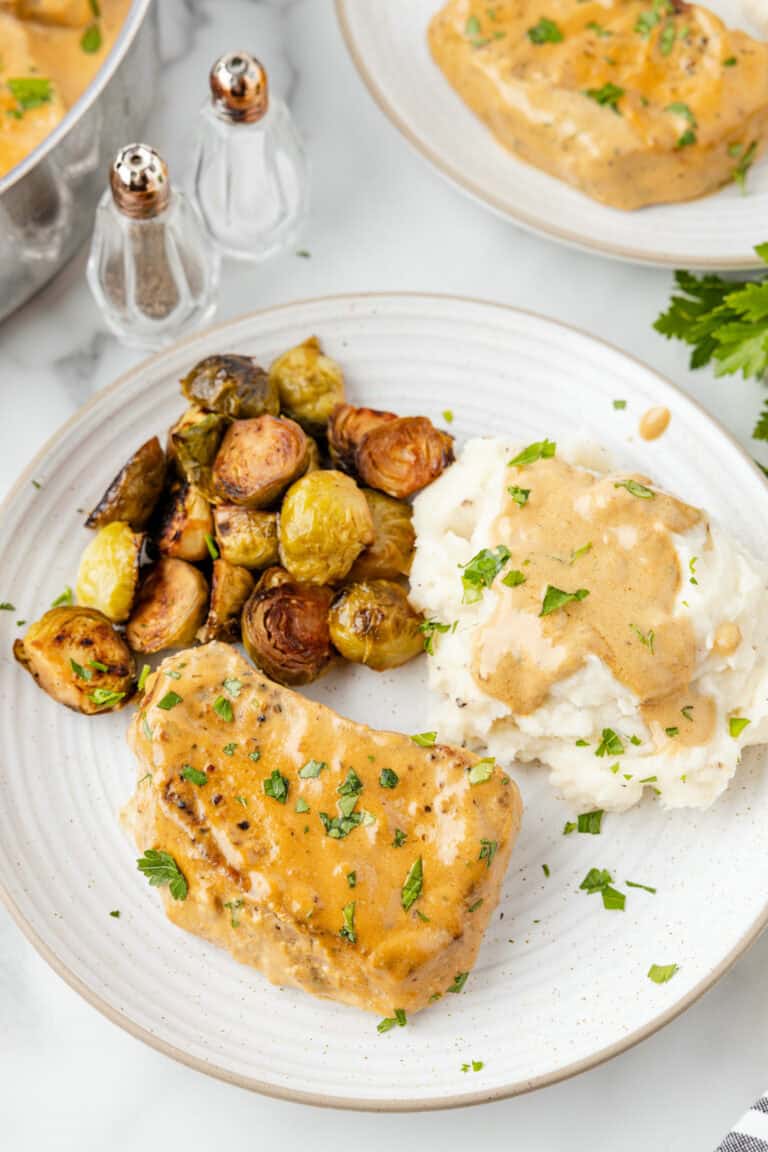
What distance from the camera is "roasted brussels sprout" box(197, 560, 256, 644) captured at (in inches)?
162

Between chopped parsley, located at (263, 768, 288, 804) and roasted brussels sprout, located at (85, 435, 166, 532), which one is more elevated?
roasted brussels sprout, located at (85, 435, 166, 532)

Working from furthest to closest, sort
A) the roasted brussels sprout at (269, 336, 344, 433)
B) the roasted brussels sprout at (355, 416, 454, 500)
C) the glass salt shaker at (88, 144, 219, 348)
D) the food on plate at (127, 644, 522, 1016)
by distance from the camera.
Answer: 1. the glass salt shaker at (88, 144, 219, 348)
2. the roasted brussels sprout at (269, 336, 344, 433)
3. the roasted brussels sprout at (355, 416, 454, 500)
4. the food on plate at (127, 644, 522, 1016)

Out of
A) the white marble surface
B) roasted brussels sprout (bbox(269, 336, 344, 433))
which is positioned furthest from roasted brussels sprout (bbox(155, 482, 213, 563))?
the white marble surface

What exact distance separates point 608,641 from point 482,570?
0.42 m

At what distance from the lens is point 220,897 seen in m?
3.78

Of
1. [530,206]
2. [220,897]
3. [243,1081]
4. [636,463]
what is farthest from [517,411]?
[243,1081]

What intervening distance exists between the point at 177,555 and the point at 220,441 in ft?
1.23

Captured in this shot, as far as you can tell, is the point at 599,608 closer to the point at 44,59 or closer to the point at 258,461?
the point at 258,461

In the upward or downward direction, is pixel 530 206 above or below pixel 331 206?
above

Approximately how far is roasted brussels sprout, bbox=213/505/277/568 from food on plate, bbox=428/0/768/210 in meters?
1.69

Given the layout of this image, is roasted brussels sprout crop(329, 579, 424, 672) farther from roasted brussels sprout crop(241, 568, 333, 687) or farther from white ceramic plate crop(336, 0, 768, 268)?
white ceramic plate crop(336, 0, 768, 268)

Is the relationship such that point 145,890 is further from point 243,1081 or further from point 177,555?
point 177,555

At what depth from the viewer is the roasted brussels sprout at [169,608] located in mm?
4102

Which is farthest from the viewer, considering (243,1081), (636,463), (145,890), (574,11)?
(574,11)
